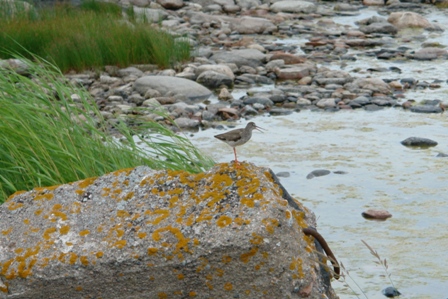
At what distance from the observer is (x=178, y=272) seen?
10.3ft

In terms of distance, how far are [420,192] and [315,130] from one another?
264cm

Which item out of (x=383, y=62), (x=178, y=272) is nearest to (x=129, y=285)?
(x=178, y=272)

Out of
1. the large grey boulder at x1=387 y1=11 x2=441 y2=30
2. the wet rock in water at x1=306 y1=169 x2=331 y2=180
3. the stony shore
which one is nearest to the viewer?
the wet rock in water at x1=306 y1=169 x2=331 y2=180

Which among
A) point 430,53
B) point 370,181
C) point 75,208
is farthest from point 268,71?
point 75,208

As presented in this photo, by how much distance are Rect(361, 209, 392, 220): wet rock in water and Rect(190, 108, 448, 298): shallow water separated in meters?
0.06

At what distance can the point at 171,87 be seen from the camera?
11.5 meters

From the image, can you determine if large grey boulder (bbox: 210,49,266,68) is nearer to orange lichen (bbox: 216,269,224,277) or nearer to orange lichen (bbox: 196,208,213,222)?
orange lichen (bbox: 196,208,213,222)

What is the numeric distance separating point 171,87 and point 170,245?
849 centimetres

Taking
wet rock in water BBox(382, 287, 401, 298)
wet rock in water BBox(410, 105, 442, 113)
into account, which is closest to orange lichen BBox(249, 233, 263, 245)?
wet rock in water BBox(382, 287, 401, 298)

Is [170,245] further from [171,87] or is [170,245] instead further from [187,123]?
[171,87]

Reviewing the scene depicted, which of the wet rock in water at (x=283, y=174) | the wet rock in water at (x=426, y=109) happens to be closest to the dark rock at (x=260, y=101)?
the wet rock in water at (x=426, y=109)

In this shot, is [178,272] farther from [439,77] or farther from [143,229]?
[439,77]

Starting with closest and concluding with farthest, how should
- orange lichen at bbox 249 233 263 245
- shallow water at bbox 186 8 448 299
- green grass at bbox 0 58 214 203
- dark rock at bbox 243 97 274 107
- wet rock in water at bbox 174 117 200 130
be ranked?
orange lichen at bbox 249 233 263 245 < green grass at bbox 0 58 214 203 < shallow water at bbox 186 8 448 299 < wet rock in water at bbox 174 117 200 130 < dark rock at bbox 243 97 274 107

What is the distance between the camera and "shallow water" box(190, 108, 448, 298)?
18.7 feet
